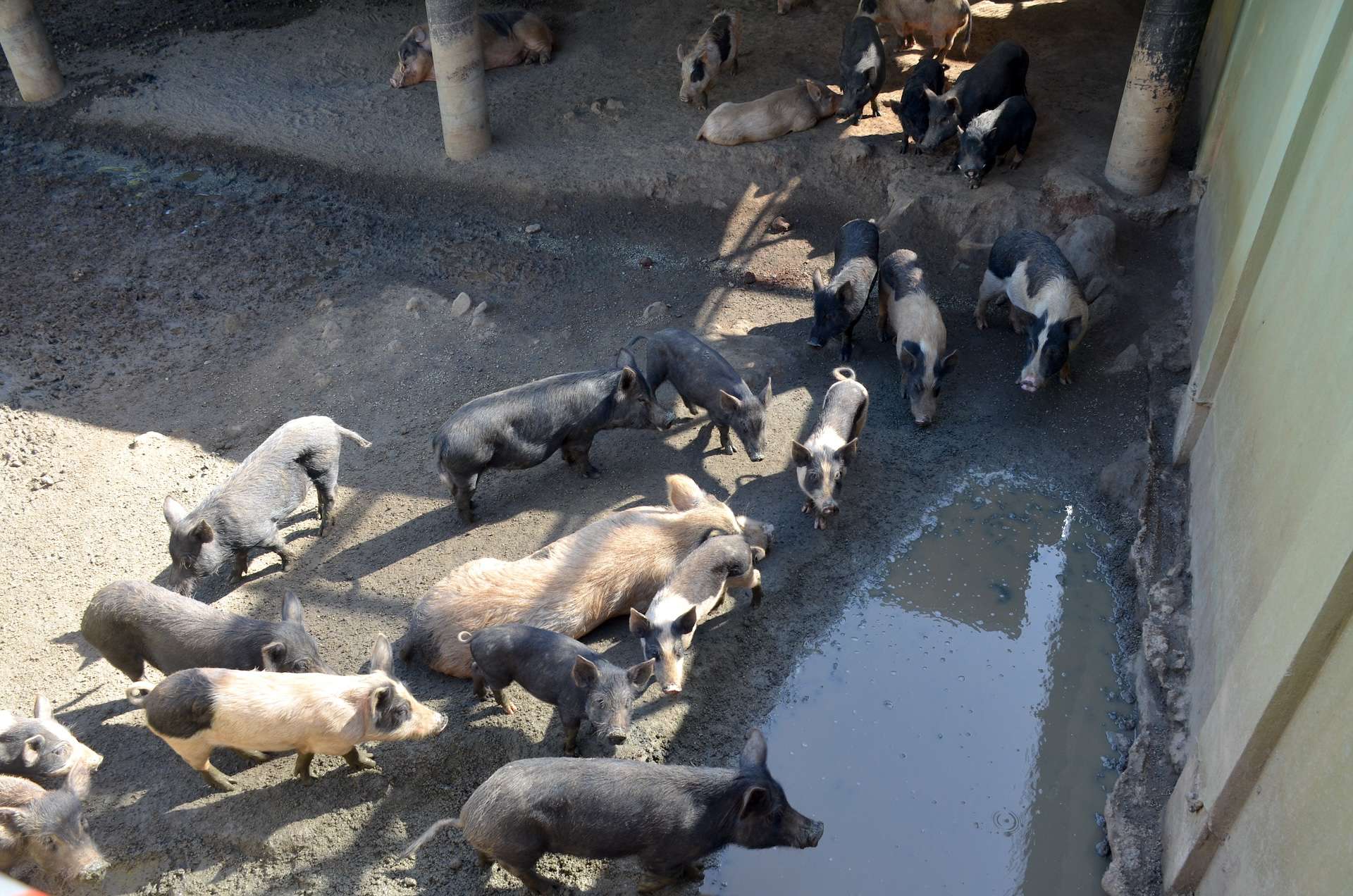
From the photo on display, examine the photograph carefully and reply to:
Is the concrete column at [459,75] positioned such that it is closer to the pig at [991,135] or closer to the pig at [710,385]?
the pig at [710,385]

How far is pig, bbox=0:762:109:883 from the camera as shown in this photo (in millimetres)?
4594

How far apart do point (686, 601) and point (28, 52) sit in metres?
11.0

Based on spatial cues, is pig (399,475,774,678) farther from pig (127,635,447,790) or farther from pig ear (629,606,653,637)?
pig (127,635,447,790)

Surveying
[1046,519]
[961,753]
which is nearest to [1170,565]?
[1046,519]

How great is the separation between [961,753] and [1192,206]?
593 cm

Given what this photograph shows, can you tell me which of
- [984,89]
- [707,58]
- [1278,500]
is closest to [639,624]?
[1278,500]

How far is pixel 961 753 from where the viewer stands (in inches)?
208

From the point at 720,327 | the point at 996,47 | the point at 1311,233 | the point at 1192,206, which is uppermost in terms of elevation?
the point at 1311,233

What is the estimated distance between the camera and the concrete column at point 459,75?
9781mm

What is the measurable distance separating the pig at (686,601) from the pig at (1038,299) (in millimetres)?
3131

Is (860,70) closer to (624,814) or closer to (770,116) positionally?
(770,116)

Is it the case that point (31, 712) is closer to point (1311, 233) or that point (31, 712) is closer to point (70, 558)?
point (70, 558)

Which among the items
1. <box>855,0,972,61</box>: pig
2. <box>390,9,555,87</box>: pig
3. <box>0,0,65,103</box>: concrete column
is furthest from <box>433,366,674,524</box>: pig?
<box>0,0,65,103</box>: concrete column

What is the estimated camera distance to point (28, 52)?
11.6 m
